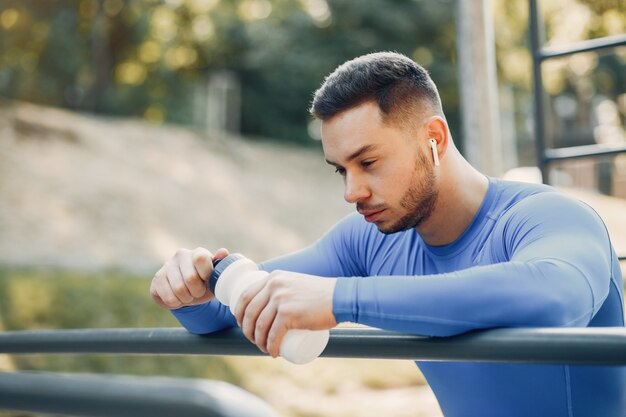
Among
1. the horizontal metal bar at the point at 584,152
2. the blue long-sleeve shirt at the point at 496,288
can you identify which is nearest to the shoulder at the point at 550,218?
the blue long-sleeve shirt at the point at 496,288

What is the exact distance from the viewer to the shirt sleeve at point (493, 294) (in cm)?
107

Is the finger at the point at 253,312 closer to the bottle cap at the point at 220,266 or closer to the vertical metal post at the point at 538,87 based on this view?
the bottle cap at the point at 220,266

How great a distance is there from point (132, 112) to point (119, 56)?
1197 mm

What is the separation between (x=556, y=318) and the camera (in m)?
1.15

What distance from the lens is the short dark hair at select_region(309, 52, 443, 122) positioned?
62.7 inches

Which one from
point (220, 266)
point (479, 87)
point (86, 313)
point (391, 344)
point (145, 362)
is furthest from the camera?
point (86, 313)

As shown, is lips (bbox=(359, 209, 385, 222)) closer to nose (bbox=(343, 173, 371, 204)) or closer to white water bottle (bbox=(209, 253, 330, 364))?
nose (bbox=(343, 173, 371, 204))

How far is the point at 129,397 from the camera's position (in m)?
0.65

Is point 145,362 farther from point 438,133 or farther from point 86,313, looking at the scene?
point 438,133

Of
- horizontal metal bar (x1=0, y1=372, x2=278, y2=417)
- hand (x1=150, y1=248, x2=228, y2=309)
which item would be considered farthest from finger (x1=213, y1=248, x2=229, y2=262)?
horizontal metal bar (x1=0, y1=372, x2=278, y2=417)

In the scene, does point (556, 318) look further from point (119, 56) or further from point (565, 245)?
point (119, 56)

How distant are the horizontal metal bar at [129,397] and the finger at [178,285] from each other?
74 centimetres

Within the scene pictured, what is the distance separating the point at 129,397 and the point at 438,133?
1.15 m

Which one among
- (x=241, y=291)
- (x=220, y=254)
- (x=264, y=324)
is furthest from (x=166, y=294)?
(x=264, y=324)
